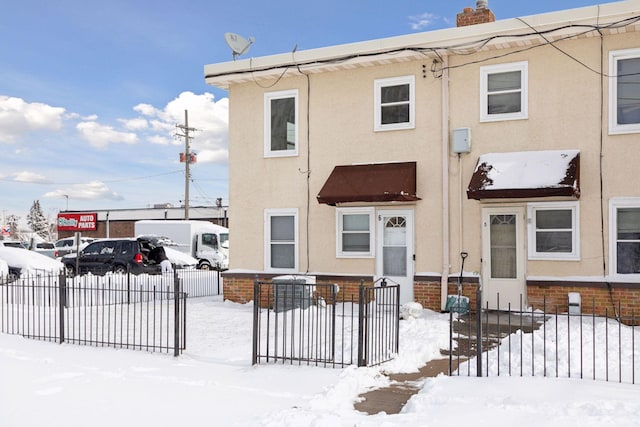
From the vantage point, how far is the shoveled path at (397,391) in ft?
22.7

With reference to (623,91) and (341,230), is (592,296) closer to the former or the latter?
(623,91)

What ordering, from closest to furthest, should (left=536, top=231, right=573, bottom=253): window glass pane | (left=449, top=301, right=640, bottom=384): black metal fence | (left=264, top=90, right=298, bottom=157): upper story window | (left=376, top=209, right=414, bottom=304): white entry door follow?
(left=449, top=301, right=640, bottom=384): black metal fence
(left=536, top=231, right=573, bottom=253): window glass pane
(left=376, top=209, right=414, bottom=304): white entry door
(left=264, top=90, right=298, bottom=157): upper story window

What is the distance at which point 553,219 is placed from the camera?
43.5 ft

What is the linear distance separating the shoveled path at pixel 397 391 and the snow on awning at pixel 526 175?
15.4 feet

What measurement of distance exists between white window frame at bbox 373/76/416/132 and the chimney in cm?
188

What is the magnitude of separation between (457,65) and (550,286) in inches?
209

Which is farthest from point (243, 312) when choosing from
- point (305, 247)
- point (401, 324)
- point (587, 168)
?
point (587, 168)

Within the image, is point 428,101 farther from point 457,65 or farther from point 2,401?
point 2,401

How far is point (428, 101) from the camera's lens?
47.0ft

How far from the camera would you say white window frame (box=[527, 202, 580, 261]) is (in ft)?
42.5

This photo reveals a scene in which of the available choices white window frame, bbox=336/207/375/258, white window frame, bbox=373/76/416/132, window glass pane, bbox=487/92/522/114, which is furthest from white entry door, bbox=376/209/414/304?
window glass pane, bbox=487/92/522/114

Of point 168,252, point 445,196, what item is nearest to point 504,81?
point 445,196

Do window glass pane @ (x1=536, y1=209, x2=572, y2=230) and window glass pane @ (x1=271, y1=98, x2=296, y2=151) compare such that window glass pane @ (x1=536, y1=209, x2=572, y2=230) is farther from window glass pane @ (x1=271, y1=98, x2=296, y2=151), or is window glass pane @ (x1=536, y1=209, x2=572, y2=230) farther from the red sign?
the red sign

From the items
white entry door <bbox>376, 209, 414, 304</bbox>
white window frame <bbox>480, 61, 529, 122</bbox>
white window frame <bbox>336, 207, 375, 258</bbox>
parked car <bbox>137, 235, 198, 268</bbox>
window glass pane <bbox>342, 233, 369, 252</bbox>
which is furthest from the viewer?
parked car <bbox>137, 235, 198, 268</bbox>
